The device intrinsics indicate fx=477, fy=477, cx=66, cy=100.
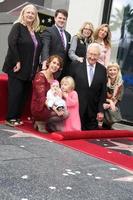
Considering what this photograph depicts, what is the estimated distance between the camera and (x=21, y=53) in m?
6.80

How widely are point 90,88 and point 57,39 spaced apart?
882mm

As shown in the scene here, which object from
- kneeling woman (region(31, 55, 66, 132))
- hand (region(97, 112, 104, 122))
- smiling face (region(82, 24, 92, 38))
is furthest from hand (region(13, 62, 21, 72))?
hand (region(97, 112, 104, 122))

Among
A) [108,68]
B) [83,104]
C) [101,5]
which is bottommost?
[83,104]

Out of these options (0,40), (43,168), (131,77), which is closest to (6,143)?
(43,168)

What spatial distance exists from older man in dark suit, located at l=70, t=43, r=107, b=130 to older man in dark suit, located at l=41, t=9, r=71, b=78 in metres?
0.30

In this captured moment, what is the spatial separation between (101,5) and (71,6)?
75cm

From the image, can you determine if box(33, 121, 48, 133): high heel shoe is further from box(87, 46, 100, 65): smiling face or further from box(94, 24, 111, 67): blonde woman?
box(94, 24, 111, 67): blonde woman

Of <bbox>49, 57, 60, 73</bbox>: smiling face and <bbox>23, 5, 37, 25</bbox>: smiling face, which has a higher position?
<bbox>23, 5, 37, 25</bbox>: smiling face

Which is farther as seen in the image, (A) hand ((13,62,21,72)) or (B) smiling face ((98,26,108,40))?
(B) smiling face ((98,26,108,40))

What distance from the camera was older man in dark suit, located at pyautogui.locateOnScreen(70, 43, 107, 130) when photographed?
7.11 metres

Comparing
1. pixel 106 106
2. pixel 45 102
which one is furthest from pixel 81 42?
pixel 45 102

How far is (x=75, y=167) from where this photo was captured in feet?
16.4

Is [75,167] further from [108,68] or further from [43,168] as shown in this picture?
[108,68]

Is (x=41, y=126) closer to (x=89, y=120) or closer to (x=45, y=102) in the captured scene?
(x=45, y=102)
